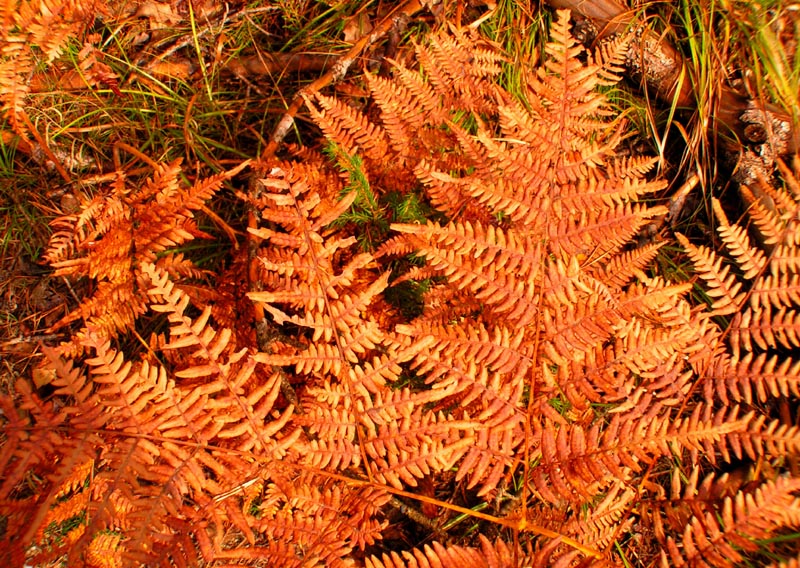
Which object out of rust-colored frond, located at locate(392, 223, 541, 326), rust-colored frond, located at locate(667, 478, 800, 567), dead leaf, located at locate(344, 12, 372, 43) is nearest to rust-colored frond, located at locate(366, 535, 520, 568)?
rust-colored frond, located at locate(667, 478, 800, 567)

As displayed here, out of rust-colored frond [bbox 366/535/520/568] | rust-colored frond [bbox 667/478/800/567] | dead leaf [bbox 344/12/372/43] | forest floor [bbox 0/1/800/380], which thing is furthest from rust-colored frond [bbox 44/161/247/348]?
rust-colored frond [bbox 667/478/800/567]

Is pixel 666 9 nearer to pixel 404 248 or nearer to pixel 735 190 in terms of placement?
pixel 735 190

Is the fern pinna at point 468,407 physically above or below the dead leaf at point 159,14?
below

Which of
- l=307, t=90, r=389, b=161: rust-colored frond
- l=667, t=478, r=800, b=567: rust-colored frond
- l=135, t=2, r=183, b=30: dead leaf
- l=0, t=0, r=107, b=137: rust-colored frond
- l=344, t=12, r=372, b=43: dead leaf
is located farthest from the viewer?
l=135, t=2, r=183, b=30: dead leaf

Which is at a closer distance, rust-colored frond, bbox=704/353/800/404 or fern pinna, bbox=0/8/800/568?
fern pinna, bbox=0/8/800/568

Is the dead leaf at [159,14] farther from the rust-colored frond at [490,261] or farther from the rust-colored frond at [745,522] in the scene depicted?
the rust-colored frond at [745,522]

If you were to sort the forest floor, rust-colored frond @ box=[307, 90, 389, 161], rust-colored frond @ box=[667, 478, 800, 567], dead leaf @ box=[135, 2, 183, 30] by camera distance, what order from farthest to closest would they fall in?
dead leaf @ box=[135, 2, 183, 30], the forest floor, rust-colored frond @ box=[307, 90, 389, 161], rust-colored frond @ box=[667, 478, 800, 567]

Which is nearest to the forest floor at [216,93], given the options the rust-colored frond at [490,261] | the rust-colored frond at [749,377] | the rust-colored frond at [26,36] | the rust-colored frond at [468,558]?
the rust-colored frond at [26,36]

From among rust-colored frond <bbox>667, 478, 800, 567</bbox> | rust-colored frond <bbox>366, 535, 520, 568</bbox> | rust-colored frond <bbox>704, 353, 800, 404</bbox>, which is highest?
rust-colored frond <bbox>704, 353, 800, 404</bbox>

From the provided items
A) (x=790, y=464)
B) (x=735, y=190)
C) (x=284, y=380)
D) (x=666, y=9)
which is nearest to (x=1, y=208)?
(x=284, y=380)

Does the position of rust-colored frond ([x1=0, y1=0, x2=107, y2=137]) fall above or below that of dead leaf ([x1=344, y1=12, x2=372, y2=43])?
below

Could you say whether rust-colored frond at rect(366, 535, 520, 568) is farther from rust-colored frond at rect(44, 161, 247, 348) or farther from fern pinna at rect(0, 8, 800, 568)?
rust-colored frond at rect(44, 161, 247, 348)
